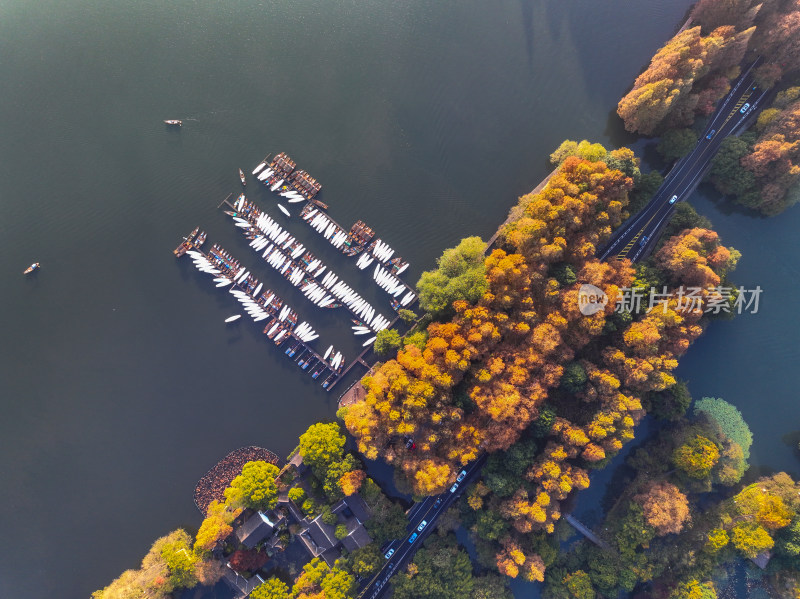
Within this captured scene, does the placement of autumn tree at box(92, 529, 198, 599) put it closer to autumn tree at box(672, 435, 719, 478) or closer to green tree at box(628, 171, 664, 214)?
autumn tree at box(672, 435, 719, 478)

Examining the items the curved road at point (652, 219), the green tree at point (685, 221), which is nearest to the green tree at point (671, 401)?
the curved road at point (652, 219)

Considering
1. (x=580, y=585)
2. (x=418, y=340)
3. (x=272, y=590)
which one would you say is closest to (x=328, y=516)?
(x=272, y=590)

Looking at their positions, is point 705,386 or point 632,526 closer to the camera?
point 632,526

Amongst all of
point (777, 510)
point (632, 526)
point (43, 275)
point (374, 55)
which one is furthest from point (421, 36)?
point (777, 510)

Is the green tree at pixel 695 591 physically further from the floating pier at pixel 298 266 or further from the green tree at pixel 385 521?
the floating pier at pixel 298 266

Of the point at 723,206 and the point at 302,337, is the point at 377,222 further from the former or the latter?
the point at 723,206

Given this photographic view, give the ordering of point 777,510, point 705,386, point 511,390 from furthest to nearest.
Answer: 1. point 705,386
2. point 777,510
3. point 511,390
